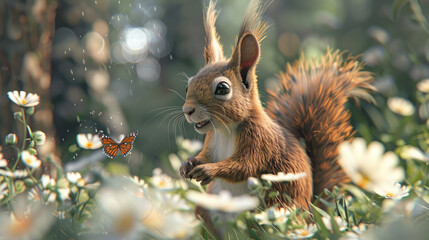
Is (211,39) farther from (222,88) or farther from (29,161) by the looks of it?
(29,161)

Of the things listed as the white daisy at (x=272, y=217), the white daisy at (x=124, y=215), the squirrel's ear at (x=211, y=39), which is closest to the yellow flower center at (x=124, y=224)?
the white daisy at (x=124, y=215)

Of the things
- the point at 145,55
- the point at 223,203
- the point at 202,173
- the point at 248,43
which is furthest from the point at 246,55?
the point at 145,55

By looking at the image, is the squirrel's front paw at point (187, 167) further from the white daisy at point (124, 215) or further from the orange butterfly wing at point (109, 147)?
the white daisy at point (124, 215)

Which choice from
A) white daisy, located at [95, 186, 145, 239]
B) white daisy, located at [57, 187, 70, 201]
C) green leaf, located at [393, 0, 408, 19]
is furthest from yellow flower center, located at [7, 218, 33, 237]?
green leaf, located at [393, 0, 408, 19]

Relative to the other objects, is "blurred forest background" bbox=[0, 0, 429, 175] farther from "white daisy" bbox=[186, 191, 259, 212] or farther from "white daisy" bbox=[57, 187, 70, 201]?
"white daisy" bbox=[186, 191, 259, 212]

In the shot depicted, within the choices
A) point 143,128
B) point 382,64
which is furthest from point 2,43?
point 382,64

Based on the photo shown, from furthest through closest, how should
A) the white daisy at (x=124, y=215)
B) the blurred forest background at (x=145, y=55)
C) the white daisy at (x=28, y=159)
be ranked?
the blurred forest background at (x=145, y=55), the white daisy at (x=28, y=159), the white daisy at (x=124, y=215)

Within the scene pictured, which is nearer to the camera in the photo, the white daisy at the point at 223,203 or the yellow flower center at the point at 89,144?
the white daisy at the point at 223,203
